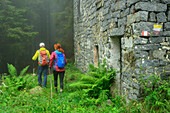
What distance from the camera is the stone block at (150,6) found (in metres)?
3.30

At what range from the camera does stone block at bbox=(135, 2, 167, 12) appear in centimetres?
330

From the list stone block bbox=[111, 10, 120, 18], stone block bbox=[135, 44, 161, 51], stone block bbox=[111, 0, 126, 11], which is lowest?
stone block bbox=[135, 44, 161, 51]

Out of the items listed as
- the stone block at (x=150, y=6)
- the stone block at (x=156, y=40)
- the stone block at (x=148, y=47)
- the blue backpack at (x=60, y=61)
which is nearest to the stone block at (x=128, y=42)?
the stone block at (x=148, y=47)

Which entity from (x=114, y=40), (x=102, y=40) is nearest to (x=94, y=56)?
(x=102, y=40)

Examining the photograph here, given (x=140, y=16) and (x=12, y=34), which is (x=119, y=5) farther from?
(x=12, y=34)

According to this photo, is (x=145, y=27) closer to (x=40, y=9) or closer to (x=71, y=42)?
(x=71, y=42)

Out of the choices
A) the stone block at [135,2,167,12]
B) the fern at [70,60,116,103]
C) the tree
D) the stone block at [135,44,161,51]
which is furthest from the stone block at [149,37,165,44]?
the tree

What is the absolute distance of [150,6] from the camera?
3338 mm

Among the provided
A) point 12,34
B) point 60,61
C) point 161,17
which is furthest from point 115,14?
point 12,34

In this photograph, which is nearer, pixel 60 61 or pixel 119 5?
pixel 119 5

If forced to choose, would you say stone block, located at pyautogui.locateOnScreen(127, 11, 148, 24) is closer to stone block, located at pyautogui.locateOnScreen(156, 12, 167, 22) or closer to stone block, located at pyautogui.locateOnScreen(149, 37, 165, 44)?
stone block, located at pyautogui.locateOnScreen(156, 12, 167, 22)

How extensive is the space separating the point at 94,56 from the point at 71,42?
9186mm

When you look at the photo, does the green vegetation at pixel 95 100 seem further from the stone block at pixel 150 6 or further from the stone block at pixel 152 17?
the stone block at pixel 150 6

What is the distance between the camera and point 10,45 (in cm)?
1350
